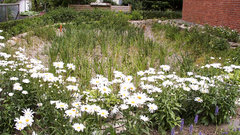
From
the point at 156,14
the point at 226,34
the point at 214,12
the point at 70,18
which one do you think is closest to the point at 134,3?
the point at 156,14

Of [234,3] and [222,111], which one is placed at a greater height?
[234,3]

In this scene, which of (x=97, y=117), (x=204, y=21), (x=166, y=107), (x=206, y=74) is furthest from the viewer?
(x=204, y=21)

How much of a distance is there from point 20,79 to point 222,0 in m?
7.35

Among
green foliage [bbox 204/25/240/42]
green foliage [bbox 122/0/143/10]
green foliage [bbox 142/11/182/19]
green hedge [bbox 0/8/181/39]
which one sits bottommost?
green foliage [bbox 204/25/240/42]

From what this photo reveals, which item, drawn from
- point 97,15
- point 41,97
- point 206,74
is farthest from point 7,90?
point 97,15

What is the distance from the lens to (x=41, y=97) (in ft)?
7.54

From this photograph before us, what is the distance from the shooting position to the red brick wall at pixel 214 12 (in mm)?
7168

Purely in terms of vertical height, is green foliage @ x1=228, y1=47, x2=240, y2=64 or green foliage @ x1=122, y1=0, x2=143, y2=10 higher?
green foliage @ x1=122, y1=0, x2=143, y2=10

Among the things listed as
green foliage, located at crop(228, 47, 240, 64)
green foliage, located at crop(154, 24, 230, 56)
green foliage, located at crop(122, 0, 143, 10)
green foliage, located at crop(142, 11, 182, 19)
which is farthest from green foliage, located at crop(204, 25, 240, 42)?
green foliage, located at crop(122, 0, 143, 10)

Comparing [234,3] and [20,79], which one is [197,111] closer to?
[20,79]

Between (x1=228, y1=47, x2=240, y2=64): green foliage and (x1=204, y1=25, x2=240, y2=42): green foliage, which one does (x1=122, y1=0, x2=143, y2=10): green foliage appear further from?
(x1=228, y1=47, x2=240, y2=64): green foliage

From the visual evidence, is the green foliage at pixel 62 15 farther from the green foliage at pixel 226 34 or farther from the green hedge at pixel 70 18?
the green foliage at pixel 226 34

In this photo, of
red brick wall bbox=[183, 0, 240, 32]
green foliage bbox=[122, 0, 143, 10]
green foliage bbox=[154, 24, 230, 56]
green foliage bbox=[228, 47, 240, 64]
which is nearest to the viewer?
green foliage bbox=[228, 47, 240, 64]

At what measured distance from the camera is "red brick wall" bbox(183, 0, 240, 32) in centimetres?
717
